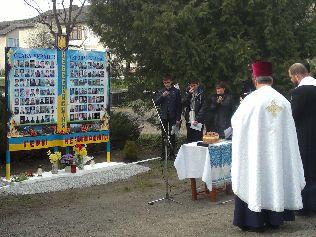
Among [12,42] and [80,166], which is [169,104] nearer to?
[80,166]

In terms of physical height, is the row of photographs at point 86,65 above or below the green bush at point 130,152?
above

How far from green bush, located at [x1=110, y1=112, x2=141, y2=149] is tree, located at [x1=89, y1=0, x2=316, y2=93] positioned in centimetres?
132

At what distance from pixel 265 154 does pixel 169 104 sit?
20.0 feet

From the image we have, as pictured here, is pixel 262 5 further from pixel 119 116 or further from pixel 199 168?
pixel 199 168

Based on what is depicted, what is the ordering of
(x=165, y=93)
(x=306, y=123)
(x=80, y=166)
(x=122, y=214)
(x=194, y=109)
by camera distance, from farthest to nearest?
(x=165, y=93), (x=194, y=109), (x=80, y=166), (x=122, y=214), (x=306, y=123)

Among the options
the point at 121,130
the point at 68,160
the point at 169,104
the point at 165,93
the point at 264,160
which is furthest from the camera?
the point at 121,130

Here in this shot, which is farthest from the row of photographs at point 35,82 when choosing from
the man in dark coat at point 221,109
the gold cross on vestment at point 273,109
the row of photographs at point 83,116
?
the gold cross on vestment at point 273,109

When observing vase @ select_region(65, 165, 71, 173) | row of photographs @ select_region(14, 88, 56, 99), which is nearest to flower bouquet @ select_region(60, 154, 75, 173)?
vase @ select_region(65, 165, 71, 173)

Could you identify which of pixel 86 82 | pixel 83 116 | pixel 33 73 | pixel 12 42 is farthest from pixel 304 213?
pixel 12 42

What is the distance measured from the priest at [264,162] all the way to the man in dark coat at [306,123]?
34.8 inches

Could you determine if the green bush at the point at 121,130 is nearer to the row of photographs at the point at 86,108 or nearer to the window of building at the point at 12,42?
the row of photographs at the point at 86,108

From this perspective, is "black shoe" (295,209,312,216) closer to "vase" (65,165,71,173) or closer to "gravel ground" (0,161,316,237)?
"gravel ground" (0,161,316,237)

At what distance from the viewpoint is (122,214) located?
8359 millimetres

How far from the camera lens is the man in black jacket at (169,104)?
12.8 m
